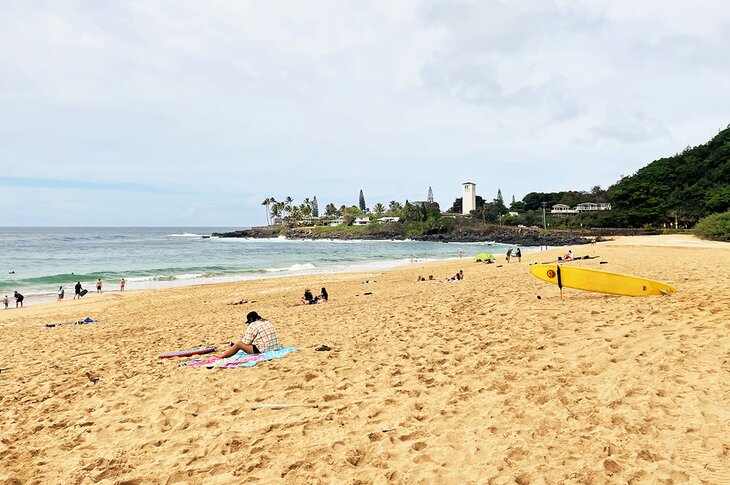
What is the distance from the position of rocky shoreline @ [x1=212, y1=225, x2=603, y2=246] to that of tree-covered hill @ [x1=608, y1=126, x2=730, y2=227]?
1140 centimetres

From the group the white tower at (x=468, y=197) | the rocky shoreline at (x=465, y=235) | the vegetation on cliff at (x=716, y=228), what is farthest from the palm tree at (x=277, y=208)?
the vegetation on cliff at (x=716, y=228)

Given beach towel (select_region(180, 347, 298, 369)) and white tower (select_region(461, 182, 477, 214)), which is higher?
white tower (select_region(461, 182, 477, 214))

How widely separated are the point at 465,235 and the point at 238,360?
8849cm

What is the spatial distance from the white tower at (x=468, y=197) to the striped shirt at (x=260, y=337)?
5412 inches

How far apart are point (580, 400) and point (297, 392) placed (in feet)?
11.3

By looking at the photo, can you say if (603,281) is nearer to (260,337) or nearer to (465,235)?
(260,337)

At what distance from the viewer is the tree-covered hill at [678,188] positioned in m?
69.3

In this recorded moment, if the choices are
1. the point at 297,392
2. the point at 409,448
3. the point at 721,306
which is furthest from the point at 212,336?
the point at 721,306

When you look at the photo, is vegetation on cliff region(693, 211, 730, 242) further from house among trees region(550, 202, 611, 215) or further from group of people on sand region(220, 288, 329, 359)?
house among trees region(550, 202, 611, 215)

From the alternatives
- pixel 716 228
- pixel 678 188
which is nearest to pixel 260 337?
pixel 716 228

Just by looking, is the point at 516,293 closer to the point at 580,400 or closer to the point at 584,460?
the point at 580,400

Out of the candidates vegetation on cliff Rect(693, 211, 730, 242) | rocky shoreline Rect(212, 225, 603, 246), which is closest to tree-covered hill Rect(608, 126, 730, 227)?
rocky shoreline Rect(212, 225, 603, 246)

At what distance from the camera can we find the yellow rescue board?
31.9ft

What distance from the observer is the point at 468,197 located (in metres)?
142
